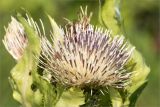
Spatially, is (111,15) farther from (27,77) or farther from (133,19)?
(133,19)

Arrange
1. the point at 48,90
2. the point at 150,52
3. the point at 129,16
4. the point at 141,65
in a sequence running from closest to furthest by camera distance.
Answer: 1. the point at 48,90
2. the point at 141,65
3. the point at 150,52
4. the point at 129,16

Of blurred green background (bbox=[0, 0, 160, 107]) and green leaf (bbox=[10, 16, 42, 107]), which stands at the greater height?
blurred green background (bbox=[0, 0, 160, 107])

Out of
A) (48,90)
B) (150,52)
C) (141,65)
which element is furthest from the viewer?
(150,52)

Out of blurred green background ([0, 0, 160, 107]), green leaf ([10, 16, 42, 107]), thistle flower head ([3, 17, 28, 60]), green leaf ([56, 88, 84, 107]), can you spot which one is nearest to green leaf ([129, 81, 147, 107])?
green leaf ([56, 88, 84, 107])

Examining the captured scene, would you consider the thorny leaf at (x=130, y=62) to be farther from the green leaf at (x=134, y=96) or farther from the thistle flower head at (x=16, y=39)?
the thistle flower head at (x=16, y=39)

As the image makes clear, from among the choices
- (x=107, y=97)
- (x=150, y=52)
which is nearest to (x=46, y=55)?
(x=107, y=97)

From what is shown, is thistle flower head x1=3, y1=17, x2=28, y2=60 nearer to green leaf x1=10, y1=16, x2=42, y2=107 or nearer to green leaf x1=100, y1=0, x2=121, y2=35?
green leaf x1=10, y1=16, x2=42, y2=107

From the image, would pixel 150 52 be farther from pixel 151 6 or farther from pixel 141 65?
pixel 141 65
